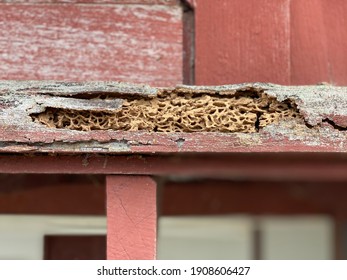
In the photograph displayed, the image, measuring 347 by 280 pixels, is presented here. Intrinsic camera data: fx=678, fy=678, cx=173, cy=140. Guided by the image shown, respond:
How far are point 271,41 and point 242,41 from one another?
6cm

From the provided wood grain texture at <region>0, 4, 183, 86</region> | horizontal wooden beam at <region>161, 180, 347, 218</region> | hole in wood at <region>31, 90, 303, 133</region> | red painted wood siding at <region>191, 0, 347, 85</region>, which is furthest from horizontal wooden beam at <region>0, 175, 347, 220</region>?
hole in wood at <region>31, 90, 303, 133</region>

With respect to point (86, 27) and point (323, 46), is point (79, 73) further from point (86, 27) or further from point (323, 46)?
point (323, 46)

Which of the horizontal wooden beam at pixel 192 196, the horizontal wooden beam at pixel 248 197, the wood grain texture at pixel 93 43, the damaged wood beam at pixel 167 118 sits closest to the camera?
Result: the damaged wood beam at pixel 167 118

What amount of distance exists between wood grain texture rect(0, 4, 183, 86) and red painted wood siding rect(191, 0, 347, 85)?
0.07 metres

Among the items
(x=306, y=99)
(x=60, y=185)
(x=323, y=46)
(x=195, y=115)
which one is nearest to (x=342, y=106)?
(x=306, y=99)

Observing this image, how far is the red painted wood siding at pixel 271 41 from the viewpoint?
1415mm

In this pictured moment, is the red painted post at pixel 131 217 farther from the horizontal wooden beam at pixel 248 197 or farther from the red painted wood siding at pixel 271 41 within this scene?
the horizontal wooden beam at pixel 248 197

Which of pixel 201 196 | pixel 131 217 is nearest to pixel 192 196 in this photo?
pixel 201 196

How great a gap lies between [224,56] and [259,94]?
0.34 m

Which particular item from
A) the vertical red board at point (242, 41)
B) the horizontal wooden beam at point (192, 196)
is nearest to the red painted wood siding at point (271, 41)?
the vertical red board at point (242, 41)

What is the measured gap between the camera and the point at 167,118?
3.55ft

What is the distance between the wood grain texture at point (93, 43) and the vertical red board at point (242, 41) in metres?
0.05

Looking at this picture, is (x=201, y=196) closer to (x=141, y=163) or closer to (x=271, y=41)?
(x=271, y=41)

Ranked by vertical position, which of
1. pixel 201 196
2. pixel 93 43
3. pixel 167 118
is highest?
pixel 93 43
